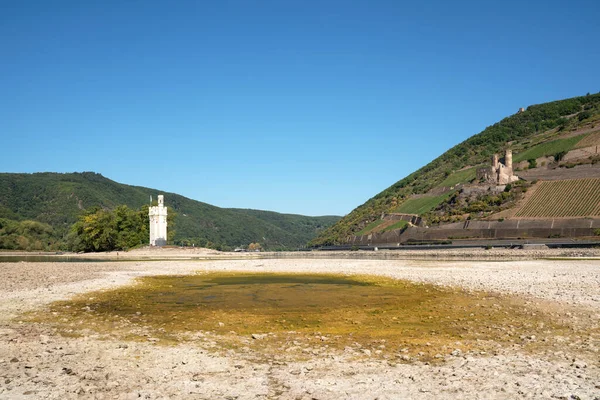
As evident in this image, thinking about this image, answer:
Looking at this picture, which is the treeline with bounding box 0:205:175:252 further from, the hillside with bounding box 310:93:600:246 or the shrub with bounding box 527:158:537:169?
the shrub with bounding box 527:158:537:169

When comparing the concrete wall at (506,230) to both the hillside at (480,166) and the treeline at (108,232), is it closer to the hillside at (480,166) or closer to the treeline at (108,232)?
the hillside at (480,166)

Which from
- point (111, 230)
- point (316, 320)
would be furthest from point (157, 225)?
point (316, 320)

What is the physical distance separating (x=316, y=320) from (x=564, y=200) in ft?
284

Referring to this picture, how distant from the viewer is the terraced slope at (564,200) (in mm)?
82375

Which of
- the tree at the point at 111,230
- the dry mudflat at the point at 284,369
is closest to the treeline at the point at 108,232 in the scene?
the tree at the point at 111,230

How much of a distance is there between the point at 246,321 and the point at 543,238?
71819mm

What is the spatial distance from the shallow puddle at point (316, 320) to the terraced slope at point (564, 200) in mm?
68962

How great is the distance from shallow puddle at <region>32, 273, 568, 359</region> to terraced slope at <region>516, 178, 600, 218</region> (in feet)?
226

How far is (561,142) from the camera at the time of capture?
125 meters

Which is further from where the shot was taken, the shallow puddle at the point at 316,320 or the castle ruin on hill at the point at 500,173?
the castle ruin on hill at the point at 500,173

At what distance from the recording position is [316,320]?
53.7ft

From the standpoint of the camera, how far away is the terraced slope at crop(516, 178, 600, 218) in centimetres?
8238

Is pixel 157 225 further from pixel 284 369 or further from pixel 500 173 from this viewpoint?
pixel 284 369

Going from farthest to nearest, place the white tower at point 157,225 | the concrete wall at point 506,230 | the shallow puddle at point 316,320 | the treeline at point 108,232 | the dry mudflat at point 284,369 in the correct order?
the treeline at point 108,232 < the white tower at point 157,225 < the concrete wall at point 506,230 < the shallow puddle at point 316,320 < the dry mudflat at point 284,369
